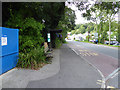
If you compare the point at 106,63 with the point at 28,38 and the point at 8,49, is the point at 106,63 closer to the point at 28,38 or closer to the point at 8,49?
the point at 28,38

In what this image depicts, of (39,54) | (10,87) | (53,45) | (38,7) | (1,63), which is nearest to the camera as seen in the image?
(10,87)

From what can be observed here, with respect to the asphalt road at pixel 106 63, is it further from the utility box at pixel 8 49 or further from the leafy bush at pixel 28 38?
the utility box at pixel 8 49

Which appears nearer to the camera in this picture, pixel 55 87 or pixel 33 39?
pixel 55 87

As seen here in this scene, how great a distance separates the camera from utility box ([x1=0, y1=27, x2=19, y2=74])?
448cm

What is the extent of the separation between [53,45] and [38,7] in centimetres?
1028

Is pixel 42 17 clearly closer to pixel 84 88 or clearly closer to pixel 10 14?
pixel 10 14

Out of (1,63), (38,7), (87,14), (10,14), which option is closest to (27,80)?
(1,63)

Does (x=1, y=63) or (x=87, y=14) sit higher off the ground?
(x=87, y=14)

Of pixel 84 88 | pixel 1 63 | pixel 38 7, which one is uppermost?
pixel 38 7

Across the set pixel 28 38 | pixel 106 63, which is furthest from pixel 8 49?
pixel 106 63

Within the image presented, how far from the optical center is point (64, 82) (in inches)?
149

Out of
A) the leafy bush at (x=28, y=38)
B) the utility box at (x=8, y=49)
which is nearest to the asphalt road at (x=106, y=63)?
the leafy bush at (x=28, y=38)

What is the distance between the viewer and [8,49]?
4.89m

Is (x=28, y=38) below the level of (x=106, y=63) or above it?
above
